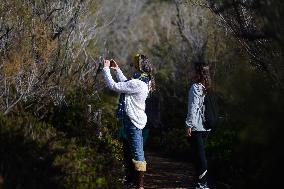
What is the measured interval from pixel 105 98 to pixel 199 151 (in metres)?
8.26

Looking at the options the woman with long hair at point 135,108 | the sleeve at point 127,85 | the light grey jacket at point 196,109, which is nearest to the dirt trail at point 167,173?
the woman with long hair at point 135,108

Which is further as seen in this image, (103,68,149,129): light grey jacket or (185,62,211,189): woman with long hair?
(185,62,211,189): woman with long hair

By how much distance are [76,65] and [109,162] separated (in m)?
4.48

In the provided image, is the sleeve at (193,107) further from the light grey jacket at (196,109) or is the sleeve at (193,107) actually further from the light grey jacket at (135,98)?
the light grey jacket at (135,98)

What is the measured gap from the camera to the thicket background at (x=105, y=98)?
6.28 metres

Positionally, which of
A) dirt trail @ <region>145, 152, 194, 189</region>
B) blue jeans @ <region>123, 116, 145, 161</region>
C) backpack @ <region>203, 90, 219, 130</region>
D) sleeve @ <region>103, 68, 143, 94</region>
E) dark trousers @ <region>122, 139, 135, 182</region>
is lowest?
dirt trail @ <region>145, 152, 194, 189</region>

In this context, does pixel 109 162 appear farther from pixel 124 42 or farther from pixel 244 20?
pixel 124 42

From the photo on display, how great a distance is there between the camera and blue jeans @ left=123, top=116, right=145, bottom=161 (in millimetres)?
8227

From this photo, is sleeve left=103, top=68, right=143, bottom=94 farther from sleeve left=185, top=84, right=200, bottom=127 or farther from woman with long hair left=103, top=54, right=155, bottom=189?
sleeve left=185, top=84, right=200, bottom=127

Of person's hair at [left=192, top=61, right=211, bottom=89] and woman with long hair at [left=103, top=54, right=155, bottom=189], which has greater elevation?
person's hair at [left=192, top=61, right=211, bottom=89]

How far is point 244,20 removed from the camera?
32.6ft

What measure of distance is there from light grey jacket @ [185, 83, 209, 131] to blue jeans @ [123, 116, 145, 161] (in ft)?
2.13

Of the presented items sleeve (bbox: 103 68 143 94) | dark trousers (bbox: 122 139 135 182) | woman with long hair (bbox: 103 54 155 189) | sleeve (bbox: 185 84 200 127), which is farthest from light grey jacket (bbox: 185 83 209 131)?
dark trousers (bbox: 122 139 135 182)

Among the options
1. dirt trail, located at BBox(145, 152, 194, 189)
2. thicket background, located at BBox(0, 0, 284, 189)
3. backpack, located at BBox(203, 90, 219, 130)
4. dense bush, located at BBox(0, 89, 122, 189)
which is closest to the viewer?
thicket background, located at BBox(0, 0, 284, 189)
